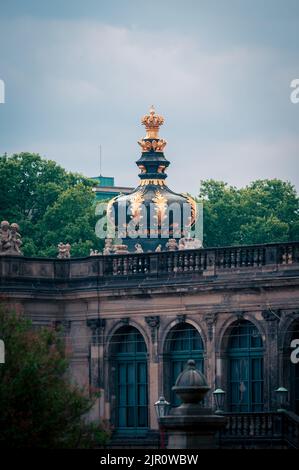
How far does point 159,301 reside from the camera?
344ft

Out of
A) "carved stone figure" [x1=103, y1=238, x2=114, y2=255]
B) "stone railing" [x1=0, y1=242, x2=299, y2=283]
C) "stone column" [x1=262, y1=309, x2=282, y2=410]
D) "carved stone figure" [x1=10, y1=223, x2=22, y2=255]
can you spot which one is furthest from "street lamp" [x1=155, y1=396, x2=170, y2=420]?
"carved stone figure" [x1=103, y1=238, x2=114, y2=255]

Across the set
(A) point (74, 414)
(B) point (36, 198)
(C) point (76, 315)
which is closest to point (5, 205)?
(B) point (36, 198)

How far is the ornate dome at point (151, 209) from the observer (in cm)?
12594

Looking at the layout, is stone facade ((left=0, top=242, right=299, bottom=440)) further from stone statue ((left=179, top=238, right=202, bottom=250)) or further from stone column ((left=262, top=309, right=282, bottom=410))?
stone statue ((left=179, top=238, right=202, bottom=250))

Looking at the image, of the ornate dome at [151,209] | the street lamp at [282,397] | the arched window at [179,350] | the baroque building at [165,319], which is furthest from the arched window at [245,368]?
the ornate dome at [151,209]

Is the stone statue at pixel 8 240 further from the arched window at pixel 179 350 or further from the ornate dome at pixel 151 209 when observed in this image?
the ornate dome at pixel 151 209

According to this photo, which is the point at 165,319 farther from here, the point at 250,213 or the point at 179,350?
the point at 250,213

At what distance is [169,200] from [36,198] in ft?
61.8

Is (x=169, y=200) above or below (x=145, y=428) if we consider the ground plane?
above

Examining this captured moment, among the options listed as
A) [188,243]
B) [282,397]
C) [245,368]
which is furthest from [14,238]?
[188,243]

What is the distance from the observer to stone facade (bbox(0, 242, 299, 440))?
101000mm

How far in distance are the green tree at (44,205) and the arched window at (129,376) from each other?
32235mm

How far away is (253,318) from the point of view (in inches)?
4016

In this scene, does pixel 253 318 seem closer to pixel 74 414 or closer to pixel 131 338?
pixel 131 338
